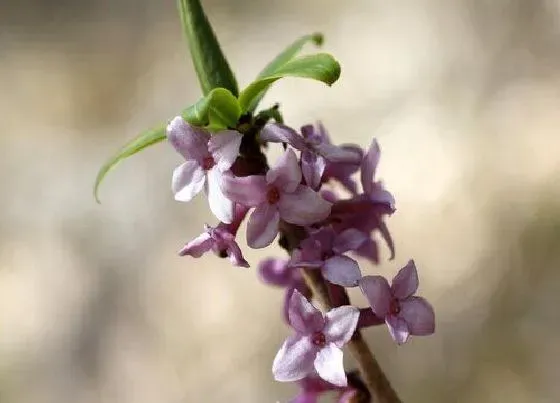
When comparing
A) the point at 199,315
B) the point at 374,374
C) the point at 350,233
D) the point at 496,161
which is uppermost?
the point at 350,233

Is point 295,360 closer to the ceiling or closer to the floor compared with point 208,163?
closer to the floor

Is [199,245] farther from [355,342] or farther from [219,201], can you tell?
[355,342]

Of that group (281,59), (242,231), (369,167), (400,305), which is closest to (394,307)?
(400,305)

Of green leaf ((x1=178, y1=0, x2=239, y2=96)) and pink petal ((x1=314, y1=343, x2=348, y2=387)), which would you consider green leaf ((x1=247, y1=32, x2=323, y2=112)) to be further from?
pink petal ((x1=314, y1=343, x2=348, y2=387))

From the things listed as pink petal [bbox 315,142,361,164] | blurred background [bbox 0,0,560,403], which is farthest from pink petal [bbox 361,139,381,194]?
blurred background [bbox 0,0,560,403]

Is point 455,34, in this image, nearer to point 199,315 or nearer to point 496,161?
point 496,161

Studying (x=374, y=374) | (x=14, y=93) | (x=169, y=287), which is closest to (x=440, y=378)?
(x=169, y=287)

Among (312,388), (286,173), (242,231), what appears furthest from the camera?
(242,231)

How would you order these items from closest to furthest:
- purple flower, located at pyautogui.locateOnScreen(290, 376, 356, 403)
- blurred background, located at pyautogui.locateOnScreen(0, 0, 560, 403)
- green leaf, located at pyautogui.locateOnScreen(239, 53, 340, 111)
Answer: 1. green leaf, located at pyautogui.locateOnScreen(239, 53, 340, 111)
2. purple flower, located at pyautogui.locateOnScreen(290, 376, 356, 403)
3. blurred background, located at pyautogui.locateOnScreen(0, 0, 560, 403)
